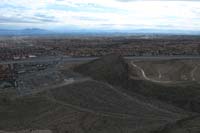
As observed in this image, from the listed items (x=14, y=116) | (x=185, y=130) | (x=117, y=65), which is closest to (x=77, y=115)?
(x=14, y=116)

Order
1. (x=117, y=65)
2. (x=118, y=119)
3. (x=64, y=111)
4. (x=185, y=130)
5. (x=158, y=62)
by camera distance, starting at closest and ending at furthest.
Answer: (x=185, y=130) → (x=118, y=119) → (x=64, y=111) → (x=117, y=65) → (x=158, y=62)

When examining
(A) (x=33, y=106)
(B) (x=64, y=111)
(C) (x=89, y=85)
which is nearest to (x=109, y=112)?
(B) (x=64, y=111)

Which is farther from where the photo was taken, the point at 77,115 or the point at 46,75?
the point at 46,75

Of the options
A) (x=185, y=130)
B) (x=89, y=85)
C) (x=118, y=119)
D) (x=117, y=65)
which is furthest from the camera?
(x=117, y=65)

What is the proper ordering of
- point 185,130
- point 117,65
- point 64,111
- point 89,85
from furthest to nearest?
point 117,65 → point 89,85 → point 64,111 → point 185,130

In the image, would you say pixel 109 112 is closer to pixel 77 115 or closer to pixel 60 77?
pixel 77 115

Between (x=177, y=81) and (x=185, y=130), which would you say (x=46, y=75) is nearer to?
(x=177, y=81)

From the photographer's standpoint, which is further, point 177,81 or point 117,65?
point 117,65

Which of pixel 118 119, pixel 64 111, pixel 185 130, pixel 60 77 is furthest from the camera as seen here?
pixel 60 77

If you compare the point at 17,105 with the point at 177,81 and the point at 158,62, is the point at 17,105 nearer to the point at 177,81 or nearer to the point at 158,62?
the point at 177,81
